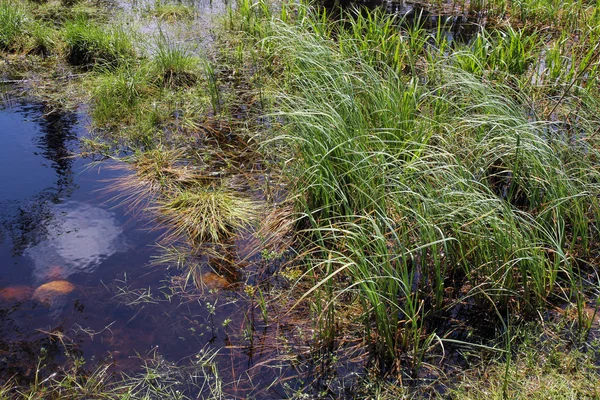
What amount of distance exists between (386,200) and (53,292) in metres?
2.01

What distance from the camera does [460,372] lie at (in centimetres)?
262

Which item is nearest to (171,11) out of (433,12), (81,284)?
(433,12)

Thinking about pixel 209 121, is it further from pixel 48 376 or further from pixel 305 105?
pixel 48 376

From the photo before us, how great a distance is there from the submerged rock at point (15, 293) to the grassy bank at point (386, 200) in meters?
0.86

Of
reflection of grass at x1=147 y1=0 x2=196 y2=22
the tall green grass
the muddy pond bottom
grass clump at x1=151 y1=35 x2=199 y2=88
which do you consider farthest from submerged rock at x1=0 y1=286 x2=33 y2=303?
reflection of grass at x1=147 y1=0 x2=196 y2=22

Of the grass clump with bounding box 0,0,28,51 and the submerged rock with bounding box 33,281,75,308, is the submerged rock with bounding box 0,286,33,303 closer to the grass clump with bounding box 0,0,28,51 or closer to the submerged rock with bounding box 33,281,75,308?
the submerged rock with bounding box 33,281,75,308

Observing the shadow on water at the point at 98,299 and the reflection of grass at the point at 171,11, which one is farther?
the reflection of grass at the point at 171,11

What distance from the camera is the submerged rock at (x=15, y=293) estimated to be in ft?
10.2

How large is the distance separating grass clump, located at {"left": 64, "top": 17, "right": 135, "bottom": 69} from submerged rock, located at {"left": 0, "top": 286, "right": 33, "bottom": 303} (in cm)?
315

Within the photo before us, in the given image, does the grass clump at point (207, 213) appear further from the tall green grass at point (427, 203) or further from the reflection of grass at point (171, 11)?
the reflection of grass at point (171, 11)

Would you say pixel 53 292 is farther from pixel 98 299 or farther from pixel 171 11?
pixel 171 11

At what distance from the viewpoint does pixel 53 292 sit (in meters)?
3.14

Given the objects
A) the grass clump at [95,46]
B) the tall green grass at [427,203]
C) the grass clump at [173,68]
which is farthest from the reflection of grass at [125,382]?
the grass clump at [95,46]

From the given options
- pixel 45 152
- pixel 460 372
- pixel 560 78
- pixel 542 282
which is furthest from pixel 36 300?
pixel 560 78
